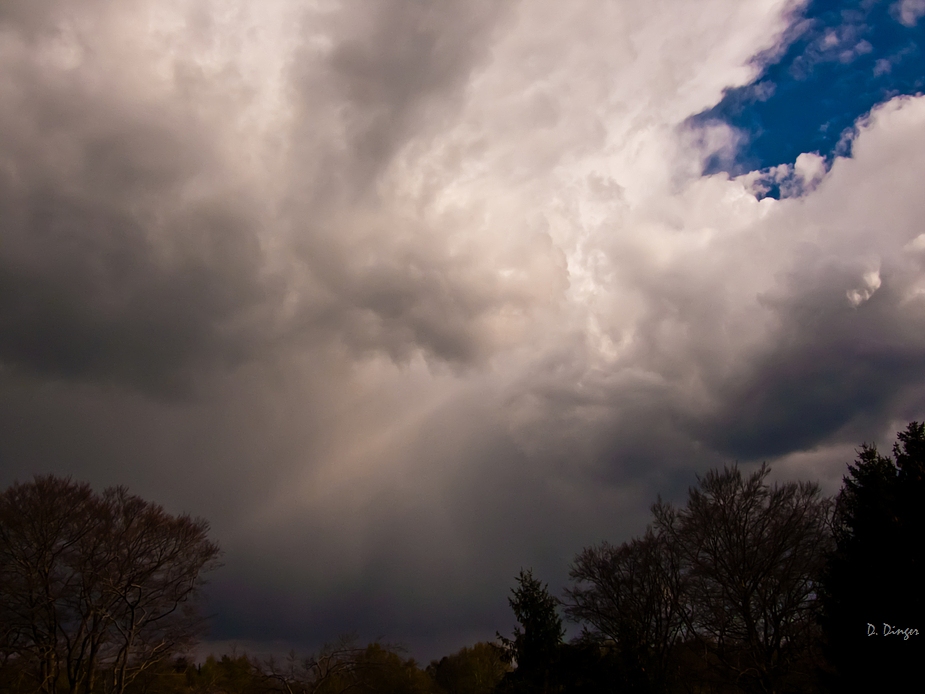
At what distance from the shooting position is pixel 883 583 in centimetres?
2202

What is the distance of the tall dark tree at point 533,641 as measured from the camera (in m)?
33.8

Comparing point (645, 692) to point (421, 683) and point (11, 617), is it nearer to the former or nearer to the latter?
point (11, 617)

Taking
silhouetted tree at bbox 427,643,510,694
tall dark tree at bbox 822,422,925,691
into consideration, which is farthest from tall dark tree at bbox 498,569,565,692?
silhouetted tree at bbox 427,643,510,694

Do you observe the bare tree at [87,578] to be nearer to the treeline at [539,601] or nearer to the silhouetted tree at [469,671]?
the treeline at [539,601]

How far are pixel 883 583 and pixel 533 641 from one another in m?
20.5

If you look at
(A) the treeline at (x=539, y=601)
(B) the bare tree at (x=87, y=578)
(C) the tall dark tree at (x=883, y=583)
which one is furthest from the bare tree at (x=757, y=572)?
(B) the bare tree at (x=87, y=578)

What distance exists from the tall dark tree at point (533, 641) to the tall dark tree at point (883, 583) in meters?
14.6

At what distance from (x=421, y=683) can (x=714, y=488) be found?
65879 millimetres

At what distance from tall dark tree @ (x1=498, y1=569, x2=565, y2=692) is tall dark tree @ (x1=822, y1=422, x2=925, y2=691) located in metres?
14.6

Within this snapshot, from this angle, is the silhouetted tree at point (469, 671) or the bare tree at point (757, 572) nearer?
the bare tree at point (757, 572)

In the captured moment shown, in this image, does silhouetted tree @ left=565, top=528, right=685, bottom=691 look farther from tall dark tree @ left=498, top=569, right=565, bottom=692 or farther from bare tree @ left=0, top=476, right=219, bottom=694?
bare tree @ left=0, top=476, right=219, bottom=694

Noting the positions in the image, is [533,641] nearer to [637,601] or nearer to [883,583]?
[637,601]

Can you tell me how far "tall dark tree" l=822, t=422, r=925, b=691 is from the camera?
67.7 feet

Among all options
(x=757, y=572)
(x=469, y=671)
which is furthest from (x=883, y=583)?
(x=469, y=671)
